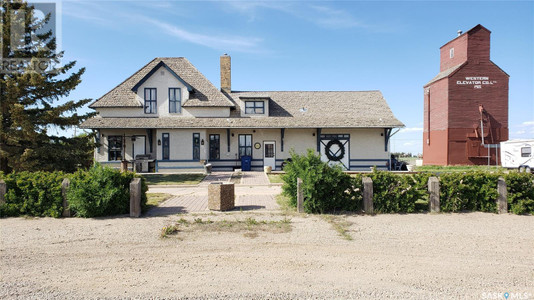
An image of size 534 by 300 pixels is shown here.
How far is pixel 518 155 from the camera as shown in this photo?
21781 millimetres

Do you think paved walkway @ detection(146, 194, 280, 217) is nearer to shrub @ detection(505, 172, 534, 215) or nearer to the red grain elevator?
shrub @ detection(505, 172, 534, 215)

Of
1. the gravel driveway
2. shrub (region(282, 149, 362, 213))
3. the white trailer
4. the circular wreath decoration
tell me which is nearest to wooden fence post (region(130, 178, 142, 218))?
the gravel driveway

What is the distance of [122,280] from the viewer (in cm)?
446

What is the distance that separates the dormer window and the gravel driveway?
627 inches

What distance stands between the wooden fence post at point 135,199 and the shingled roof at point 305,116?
12648mm

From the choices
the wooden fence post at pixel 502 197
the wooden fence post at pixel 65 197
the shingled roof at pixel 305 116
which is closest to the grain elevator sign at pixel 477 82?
the shingled roof at pixel 305 116

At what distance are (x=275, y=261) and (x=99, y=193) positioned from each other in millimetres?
5744

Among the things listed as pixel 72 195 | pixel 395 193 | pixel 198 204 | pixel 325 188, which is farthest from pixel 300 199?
pixel 72 195

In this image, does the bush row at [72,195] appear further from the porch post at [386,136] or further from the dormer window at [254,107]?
the porch post at [386,136]

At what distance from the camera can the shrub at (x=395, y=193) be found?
8.35m

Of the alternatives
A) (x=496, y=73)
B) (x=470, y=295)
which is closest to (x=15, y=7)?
(x=470, y=295)

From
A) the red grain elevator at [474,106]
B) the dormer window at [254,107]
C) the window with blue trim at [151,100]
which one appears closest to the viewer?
the window with blue trim at [151,100]

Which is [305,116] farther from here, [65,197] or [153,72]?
[65,197]

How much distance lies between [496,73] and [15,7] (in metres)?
36.7
